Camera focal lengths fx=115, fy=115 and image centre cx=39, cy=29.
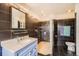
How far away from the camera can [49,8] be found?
5.80 ft

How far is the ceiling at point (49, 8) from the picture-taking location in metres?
1.75

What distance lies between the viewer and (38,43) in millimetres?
1797

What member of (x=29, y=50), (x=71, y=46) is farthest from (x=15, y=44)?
(x=71, y=46)

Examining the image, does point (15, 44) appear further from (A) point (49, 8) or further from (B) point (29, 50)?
(A) point (49, 8)

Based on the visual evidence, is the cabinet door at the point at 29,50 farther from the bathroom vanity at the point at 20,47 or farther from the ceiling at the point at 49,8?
the ceiling at the point at 49,8

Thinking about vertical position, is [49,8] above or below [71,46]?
above

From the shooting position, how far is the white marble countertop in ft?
5.32

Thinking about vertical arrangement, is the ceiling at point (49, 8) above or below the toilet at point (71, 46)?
above

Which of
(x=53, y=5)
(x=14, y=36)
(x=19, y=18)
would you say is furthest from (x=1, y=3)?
(x=53, y=5)

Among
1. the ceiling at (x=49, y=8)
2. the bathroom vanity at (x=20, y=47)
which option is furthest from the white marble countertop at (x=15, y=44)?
the ceiling at (x=49, y=8)

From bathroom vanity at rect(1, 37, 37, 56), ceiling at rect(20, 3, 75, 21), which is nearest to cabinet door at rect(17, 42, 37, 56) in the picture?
bathroom vanity at rect(1, 37, 37, 56)

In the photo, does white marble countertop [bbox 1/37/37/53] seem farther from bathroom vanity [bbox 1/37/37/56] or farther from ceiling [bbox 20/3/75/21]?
ceiling [bbox 20/3/75/21]

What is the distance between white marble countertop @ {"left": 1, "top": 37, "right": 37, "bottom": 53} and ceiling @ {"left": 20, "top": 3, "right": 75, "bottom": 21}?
0.43 metres

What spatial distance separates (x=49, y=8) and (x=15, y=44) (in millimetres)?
749
